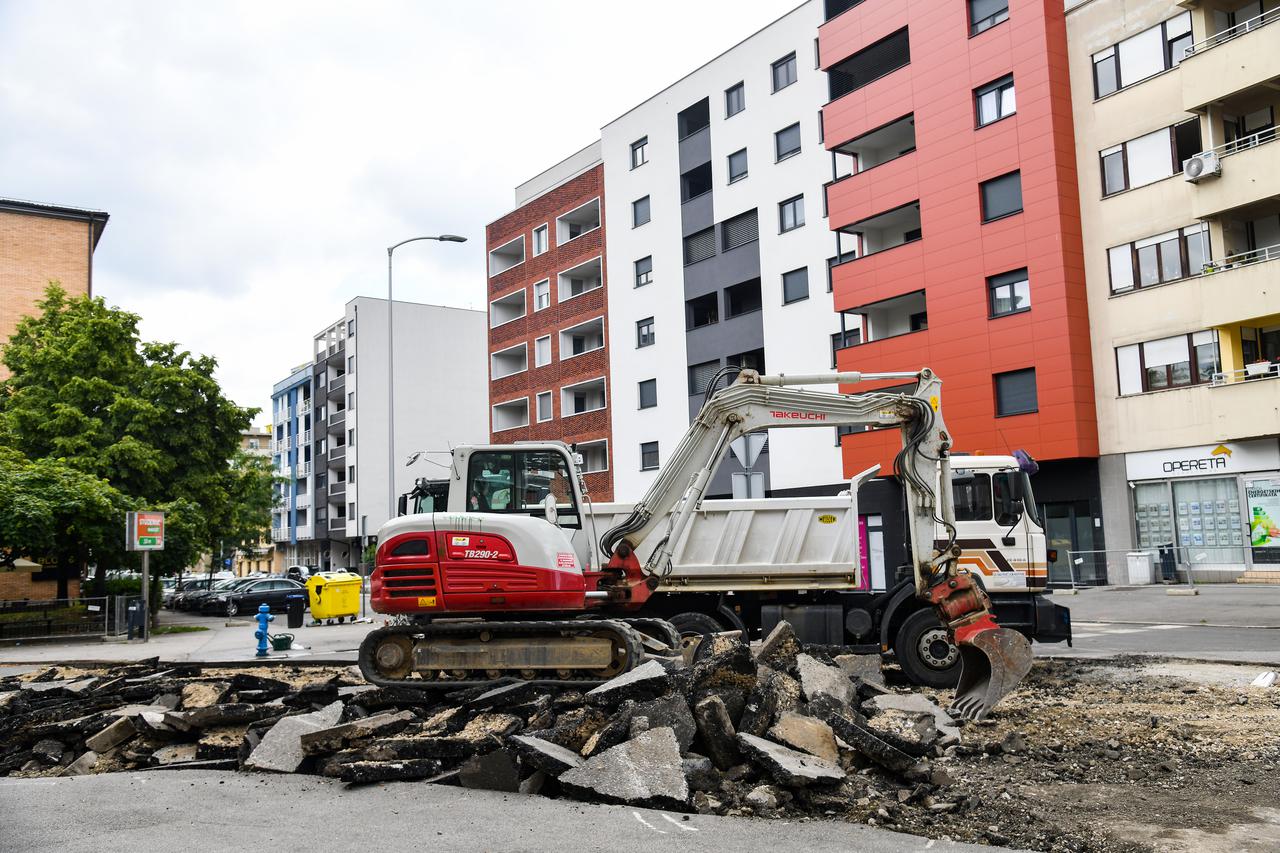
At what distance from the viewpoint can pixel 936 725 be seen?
8.80 metres

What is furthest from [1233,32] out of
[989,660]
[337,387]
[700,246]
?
[337,387]

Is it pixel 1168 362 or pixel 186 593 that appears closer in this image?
pixel 1168 362

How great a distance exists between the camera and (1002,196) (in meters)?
32.3

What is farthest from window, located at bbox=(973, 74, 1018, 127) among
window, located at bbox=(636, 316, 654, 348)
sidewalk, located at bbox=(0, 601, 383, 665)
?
sidewalk, located at bbox=(0, 601, 383, 665)

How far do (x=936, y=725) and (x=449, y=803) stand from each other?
4.08 m

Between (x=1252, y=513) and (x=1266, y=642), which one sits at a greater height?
(x=1252, y=513)

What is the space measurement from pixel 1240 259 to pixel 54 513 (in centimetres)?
3090

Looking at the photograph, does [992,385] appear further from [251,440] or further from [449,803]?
[251,440]

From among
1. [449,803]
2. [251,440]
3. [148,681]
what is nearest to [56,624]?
[148,681]

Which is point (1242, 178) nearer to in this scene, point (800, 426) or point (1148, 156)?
point (1148, 156)

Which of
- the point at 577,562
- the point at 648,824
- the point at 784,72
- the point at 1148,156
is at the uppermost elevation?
the point at 784,72

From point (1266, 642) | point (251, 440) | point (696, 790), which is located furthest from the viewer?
point (251, 440)

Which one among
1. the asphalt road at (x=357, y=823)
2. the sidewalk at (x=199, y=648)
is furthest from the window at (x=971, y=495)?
the sidewalk at (x=199, y=648)

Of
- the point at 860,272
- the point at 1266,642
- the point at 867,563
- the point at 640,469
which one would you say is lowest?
the point at 1266,642
